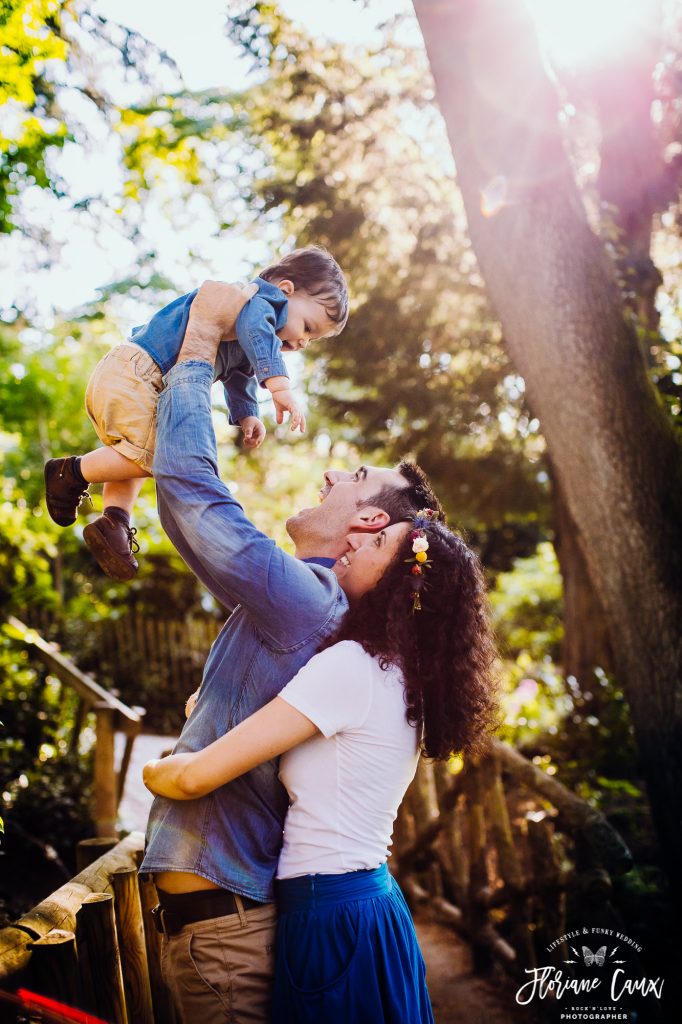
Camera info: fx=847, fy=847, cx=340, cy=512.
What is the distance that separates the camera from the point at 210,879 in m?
1.77

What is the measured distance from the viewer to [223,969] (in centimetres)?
179

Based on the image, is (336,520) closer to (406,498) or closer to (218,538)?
(406,498)

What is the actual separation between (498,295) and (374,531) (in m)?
2.70

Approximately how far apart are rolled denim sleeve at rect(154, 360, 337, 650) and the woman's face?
0.17 metres

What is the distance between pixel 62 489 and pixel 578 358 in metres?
2.71

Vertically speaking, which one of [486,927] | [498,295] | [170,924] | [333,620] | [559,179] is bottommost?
[486,927]

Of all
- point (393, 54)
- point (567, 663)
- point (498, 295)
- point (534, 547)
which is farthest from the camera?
point (534, 547)

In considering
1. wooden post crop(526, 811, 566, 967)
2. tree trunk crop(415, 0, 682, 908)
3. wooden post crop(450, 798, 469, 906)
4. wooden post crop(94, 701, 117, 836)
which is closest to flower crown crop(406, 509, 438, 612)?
tree trunk crop(415, 0, 682, 908)

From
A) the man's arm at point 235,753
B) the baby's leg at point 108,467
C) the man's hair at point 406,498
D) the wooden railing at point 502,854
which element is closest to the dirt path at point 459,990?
the wooden railing at point 502,854

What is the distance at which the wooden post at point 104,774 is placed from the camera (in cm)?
540

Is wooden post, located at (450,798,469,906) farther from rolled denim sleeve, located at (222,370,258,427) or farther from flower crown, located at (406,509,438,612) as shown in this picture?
flower crown, located at (406,509,438,612)

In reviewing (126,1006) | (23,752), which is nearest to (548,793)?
(126,1006)

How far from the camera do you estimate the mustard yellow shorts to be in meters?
2.40

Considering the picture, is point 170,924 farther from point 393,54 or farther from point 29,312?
point 393,54
